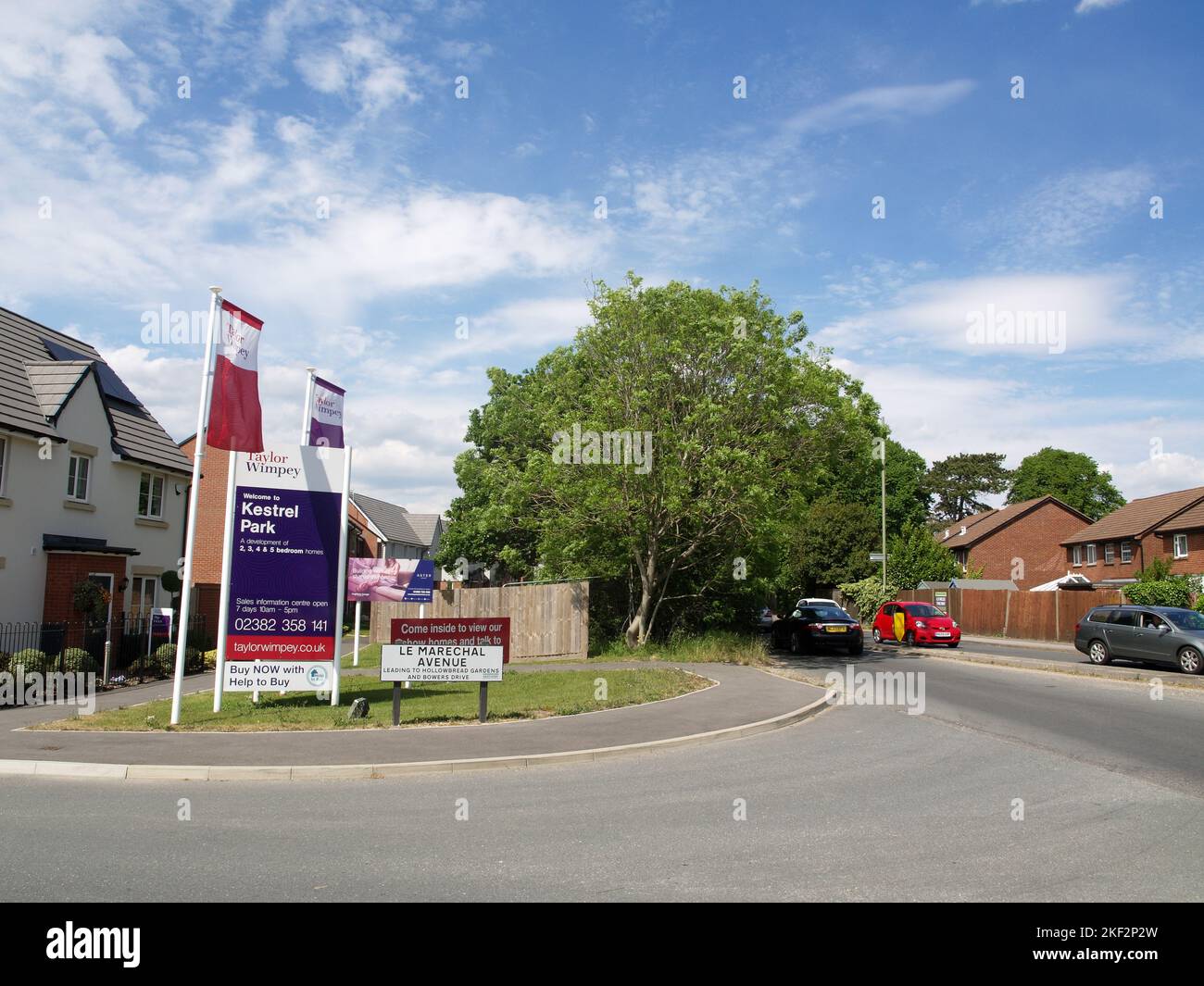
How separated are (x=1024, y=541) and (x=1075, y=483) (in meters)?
27.8

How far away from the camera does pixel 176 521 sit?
28.4m

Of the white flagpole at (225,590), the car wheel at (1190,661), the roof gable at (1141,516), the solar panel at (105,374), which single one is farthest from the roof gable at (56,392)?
the roof gable at (1141,516)

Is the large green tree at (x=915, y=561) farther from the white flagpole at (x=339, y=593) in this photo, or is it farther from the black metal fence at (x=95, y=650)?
the white flagpole at (x=339, y=593)

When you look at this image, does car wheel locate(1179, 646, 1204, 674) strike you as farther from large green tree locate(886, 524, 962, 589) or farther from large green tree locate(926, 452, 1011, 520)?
large green tree locate(926, 452, 1011, 520)

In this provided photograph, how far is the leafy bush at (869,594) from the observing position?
49156mm

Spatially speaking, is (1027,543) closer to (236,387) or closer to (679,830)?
(236,387)

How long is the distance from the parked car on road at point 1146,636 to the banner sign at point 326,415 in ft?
66.5

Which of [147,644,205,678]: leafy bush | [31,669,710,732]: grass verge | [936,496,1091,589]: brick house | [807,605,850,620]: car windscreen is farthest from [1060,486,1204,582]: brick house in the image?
[147,644,205,678]: leafy bush

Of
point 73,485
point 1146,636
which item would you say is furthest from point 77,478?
point 1146,636

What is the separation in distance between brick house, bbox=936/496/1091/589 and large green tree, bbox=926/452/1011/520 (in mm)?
28196

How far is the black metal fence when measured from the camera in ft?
55.4
